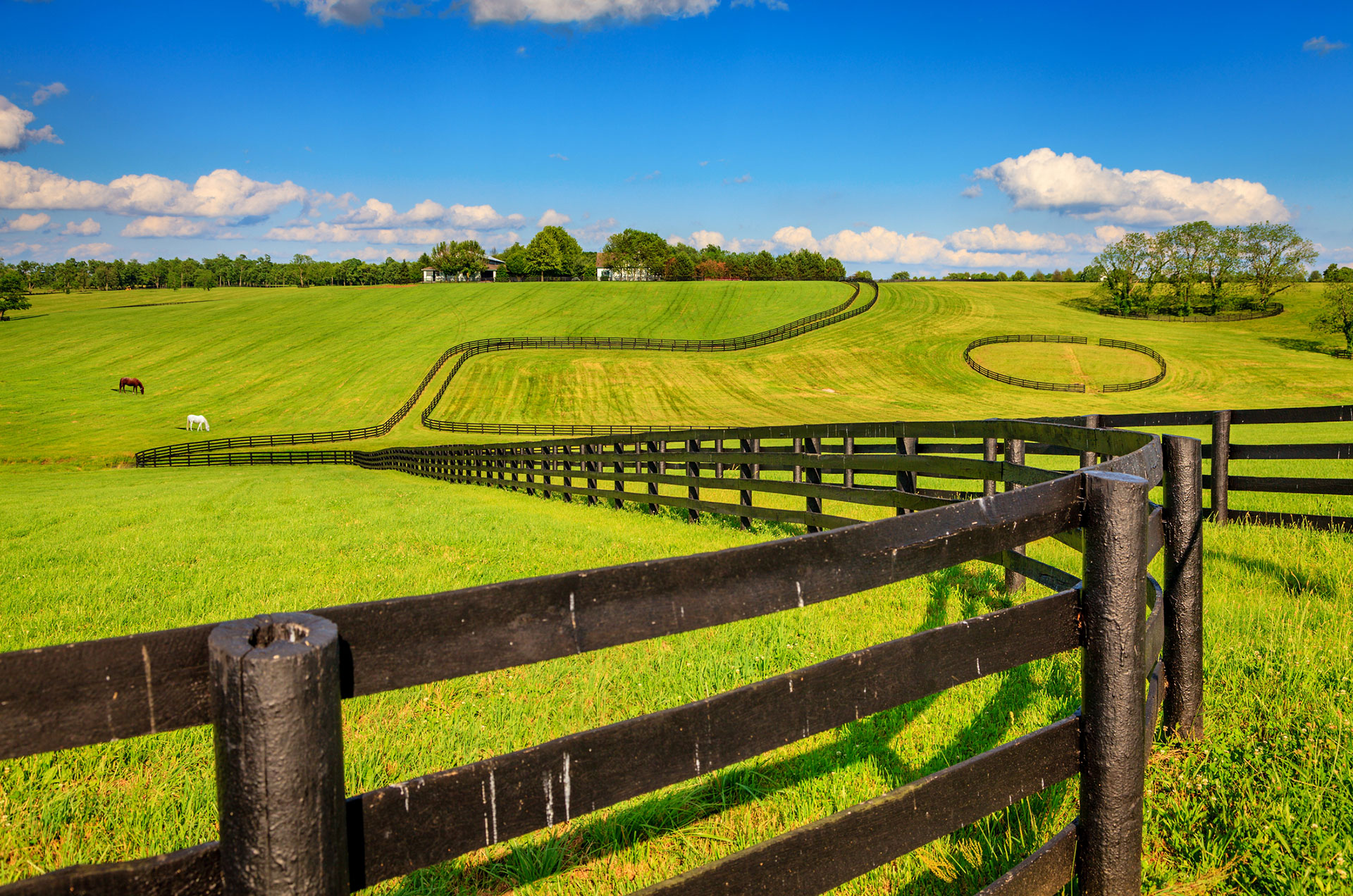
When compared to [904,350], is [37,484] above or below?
below

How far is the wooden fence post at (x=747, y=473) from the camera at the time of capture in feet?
34.3

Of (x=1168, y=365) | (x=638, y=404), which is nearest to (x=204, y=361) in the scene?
(x=638, y=404)

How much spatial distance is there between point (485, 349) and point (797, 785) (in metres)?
74.8

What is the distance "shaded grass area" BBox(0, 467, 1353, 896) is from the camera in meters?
2.88

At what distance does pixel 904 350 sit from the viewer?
239ft

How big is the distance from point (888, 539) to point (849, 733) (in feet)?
7.36

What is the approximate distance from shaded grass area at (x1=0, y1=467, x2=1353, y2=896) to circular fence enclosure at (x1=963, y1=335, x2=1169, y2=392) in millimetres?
59927

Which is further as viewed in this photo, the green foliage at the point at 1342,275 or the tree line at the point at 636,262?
the tree line at the point at 636,262

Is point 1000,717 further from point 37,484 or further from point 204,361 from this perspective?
point 204,361

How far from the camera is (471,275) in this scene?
167750 mm

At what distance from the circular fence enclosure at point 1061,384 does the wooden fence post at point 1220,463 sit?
57466mm

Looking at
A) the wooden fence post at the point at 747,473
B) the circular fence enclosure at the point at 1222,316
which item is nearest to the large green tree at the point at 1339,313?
the circular fence enclosure at the point at 1222,316

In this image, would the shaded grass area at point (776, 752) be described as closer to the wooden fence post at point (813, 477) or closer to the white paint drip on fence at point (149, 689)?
the white paint drip on fence at point (149, 689)

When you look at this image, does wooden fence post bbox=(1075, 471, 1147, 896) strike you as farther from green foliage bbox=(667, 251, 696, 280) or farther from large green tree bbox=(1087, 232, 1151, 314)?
green foliage bbox=(667, 251, 696, 280)
